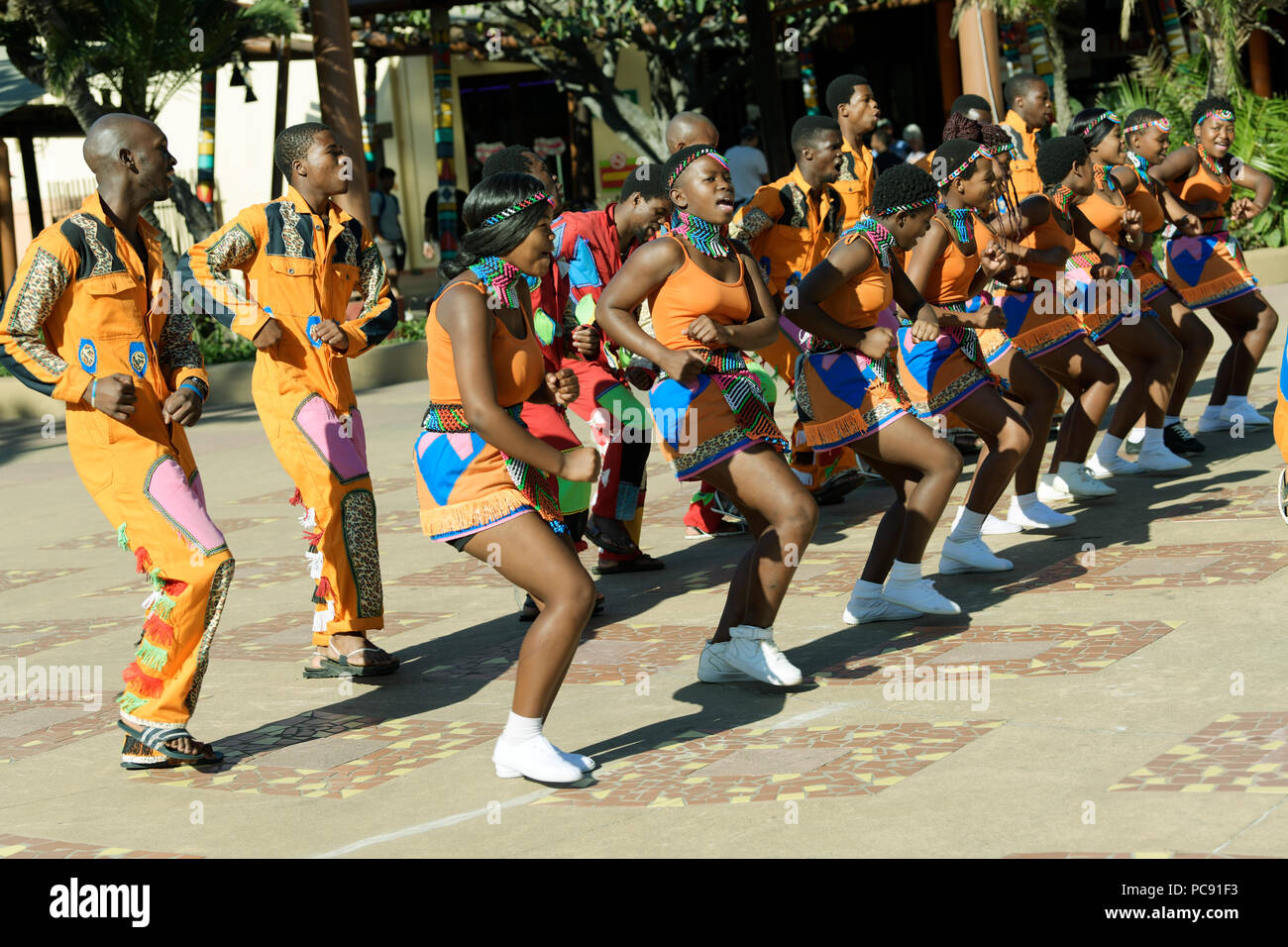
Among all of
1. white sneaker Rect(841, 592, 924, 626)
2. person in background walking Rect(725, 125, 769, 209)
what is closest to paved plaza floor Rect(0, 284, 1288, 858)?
white sneaker Rect(841, 592, 924, 626)

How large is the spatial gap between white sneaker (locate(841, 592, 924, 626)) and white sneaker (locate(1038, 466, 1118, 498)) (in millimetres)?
2352

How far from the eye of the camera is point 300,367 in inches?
256

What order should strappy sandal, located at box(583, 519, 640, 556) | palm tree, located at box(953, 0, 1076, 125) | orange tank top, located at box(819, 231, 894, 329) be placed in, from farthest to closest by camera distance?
palm tree, located at box(953, 0, 1076, 125)
strappy sandal, located at box(583, 519, 640, 556)
orange tank top, located at box(819, 231, 894, 329)

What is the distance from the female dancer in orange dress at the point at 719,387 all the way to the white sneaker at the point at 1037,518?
2.61 m

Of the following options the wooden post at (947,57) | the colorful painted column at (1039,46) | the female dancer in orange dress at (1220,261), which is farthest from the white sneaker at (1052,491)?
the wooden post at (947,57)

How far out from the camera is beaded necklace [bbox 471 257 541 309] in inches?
198

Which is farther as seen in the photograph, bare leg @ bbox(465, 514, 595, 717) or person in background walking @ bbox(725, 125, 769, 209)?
person in background walking @ bbox(725, 125, 769, 209)

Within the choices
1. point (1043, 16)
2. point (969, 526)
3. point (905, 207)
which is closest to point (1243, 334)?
point (969, 526)

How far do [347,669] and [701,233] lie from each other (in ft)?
7.31

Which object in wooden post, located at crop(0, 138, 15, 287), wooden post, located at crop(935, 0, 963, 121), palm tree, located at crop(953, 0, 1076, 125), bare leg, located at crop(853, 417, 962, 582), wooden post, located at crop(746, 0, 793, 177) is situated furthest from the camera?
wooden post, located at crop(935, 0, 963, 121)

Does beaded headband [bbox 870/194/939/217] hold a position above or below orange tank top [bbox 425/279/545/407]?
above

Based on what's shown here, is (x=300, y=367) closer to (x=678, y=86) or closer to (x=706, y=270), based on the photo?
(x=706, y=270)

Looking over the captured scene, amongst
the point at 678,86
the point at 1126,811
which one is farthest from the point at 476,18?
the point at 1126,811

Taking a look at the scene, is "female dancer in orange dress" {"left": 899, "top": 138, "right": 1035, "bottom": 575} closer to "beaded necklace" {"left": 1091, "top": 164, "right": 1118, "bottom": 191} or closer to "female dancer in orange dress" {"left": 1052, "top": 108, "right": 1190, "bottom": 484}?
"female dancer in orange dress" {"left": 1052, "top": 108, "right": 1190, "bottom": 484}
